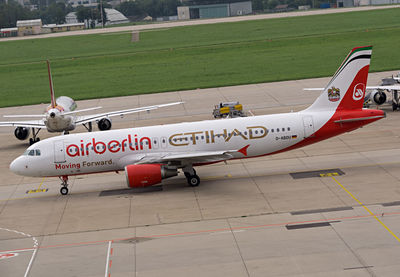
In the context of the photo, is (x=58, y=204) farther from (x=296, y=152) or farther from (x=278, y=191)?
(x=296, y=152)

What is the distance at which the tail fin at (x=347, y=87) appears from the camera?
3653 centimetres

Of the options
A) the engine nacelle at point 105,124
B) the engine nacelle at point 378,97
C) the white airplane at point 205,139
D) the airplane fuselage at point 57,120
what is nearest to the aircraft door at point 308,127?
the white airplane at point 205,139

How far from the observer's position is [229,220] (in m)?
29.5

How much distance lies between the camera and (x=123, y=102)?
68.3 meters

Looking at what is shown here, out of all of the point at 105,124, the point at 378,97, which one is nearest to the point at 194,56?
the point at 105,124

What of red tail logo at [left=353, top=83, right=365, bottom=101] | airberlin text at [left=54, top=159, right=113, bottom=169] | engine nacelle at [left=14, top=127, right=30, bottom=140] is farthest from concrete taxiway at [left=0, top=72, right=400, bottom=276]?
engine nacelle at [left=14, top=127, right=30, bottom=140]

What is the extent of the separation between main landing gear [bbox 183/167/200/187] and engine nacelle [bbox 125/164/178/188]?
185 centimetres

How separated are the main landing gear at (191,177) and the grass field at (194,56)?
130 feet

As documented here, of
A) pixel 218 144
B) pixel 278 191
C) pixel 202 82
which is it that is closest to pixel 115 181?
pixel 218 144

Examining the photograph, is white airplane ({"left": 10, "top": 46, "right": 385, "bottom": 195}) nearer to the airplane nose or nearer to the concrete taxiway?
the airplane nose

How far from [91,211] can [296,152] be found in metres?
16.0

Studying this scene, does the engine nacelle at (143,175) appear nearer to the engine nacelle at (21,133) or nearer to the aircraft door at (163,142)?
the aircraft door at (163,142)

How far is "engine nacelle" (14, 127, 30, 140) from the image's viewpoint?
5050 centimetres

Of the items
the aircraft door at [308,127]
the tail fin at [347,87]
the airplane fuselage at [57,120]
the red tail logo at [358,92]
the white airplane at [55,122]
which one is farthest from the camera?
the white airplane at [55,122]
